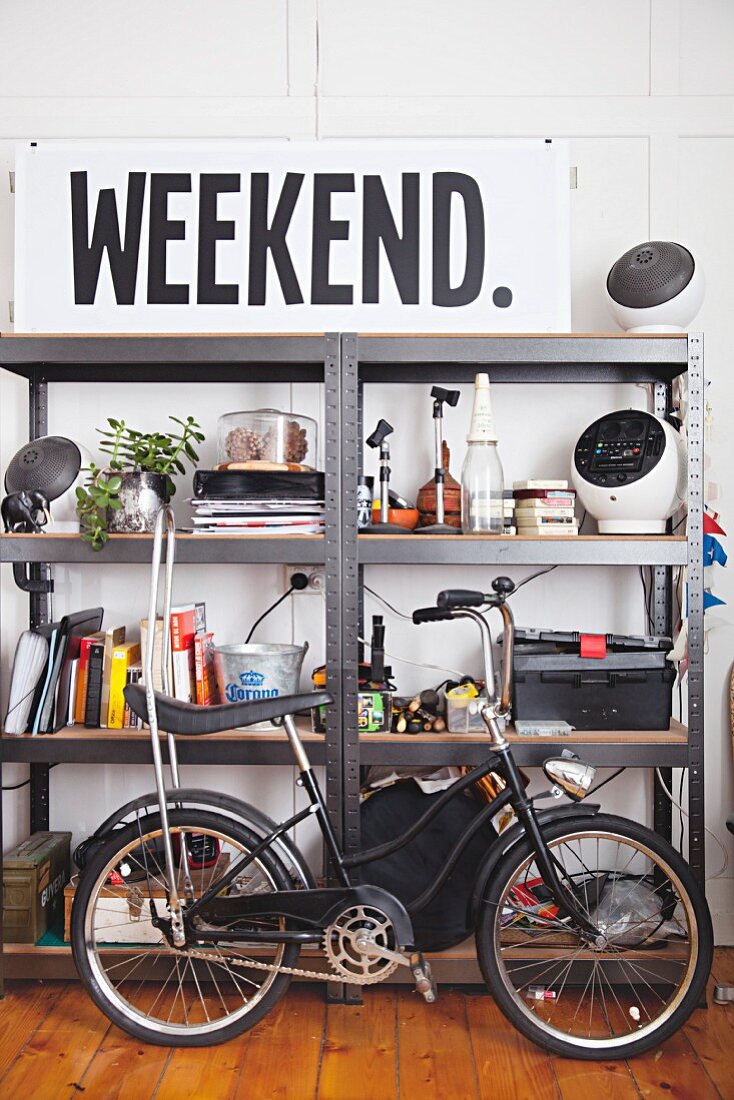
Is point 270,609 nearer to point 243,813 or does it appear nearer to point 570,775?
point 243,813

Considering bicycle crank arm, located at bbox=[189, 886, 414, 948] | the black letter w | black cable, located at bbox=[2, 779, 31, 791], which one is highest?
the black letter w

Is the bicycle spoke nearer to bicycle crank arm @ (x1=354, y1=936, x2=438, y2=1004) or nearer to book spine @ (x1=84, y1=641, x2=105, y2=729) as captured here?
bicycle crank arm @ (x1=354, y1=936, x2=438, y2=1004)

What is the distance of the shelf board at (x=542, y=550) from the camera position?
2.27m

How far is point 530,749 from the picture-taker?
2293 mm

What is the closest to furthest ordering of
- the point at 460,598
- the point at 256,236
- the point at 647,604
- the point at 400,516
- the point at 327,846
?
1. the point at 460,598
2. the point at 327,846
3. the point at 400,516
4. the point at 256,236
5. the point at 647,604

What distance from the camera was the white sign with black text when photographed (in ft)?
8.46

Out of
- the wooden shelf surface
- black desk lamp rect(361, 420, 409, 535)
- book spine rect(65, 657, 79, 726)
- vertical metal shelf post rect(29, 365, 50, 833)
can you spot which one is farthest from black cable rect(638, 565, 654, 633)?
vertical metal shelf post rect(29, 365, 50, 833)

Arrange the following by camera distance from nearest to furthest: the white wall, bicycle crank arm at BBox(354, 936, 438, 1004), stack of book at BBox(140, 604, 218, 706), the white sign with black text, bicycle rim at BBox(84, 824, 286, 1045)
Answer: bicycle crank arm at BBox(354, 936, 438, 1004), bicycle rim at BBox(84, 824, 286, 1045), stack of book at BBox(140, 604, 218, 706), the white sign with black text, the white wall

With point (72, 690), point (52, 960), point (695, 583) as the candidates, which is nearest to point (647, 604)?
point (695, 583)

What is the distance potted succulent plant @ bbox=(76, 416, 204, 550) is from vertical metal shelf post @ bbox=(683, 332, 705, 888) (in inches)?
50.7

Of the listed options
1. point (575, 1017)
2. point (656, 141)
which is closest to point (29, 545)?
point (575, 1017)

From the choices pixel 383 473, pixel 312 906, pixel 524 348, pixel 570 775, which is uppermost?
pixel 524 348

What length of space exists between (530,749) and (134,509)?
1156 mm

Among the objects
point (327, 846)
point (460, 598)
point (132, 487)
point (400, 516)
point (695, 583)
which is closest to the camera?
point (460, 598)
